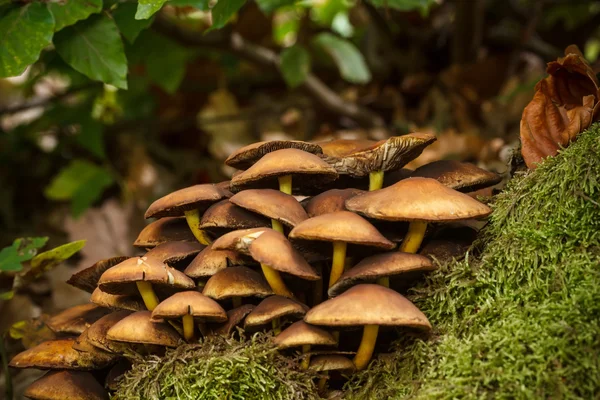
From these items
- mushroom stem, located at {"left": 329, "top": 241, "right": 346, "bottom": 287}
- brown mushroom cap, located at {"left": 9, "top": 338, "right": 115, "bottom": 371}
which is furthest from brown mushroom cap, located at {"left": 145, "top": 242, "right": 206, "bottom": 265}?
mushroom stem, located at {"left": 329, "top": 241, "right": 346, "bottom": 287}

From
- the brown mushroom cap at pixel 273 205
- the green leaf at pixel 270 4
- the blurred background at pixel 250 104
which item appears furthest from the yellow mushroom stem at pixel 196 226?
the blurred background at pixel 250 104

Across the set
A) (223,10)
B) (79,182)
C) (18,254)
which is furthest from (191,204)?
(79,182)

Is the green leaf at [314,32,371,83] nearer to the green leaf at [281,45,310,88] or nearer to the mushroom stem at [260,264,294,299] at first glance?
the green leaf at [281,45,310,88]

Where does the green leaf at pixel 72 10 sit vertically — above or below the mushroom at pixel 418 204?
above

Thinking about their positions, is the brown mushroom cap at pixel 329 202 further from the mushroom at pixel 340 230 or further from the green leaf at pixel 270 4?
the green leaf at pixel 270 4

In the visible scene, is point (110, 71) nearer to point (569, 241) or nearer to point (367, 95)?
point (569, 241)
